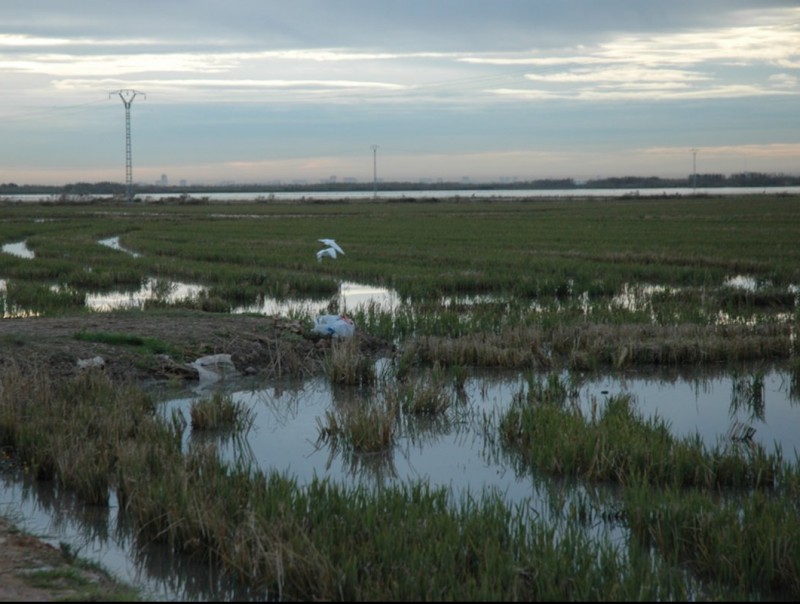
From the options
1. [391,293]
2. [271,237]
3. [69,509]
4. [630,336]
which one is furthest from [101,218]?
[69,509]

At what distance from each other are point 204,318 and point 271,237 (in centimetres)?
1787

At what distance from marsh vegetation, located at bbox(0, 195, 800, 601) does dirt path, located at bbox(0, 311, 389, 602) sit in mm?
325

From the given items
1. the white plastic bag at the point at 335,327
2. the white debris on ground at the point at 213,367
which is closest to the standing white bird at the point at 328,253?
the white plastic bag at the point at 335,327

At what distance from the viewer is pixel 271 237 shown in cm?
2858

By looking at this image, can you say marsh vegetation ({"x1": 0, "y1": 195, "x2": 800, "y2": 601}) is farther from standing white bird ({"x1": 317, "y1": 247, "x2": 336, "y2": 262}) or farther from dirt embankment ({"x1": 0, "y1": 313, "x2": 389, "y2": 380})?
standing white bird ({"x1": 317, "y1": 247, "x2": 336, "y2": 262})

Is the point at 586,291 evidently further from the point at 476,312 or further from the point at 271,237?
the point at 271,237

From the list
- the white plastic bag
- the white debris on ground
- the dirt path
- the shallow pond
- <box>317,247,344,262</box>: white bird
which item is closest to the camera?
the shallow pond

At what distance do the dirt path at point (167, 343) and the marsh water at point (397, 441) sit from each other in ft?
1.04

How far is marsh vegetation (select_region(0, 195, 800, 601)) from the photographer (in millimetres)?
4027

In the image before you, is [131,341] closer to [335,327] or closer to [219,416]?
[335,327]

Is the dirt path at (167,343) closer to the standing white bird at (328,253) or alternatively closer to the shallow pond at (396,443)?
the shallow pond at (396,443)

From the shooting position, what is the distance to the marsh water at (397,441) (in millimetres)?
4762

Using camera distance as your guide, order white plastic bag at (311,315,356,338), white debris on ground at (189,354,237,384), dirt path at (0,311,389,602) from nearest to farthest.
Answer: dirt path at (0,311,389,602) → white debris on ground at (189,354,237,384) → white plastic bag at (311,315,356,338)

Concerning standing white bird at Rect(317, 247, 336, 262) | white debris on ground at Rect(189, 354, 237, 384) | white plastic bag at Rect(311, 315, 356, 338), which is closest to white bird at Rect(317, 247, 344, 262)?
standing white bird at Rect(317, 247, 336, 262)
